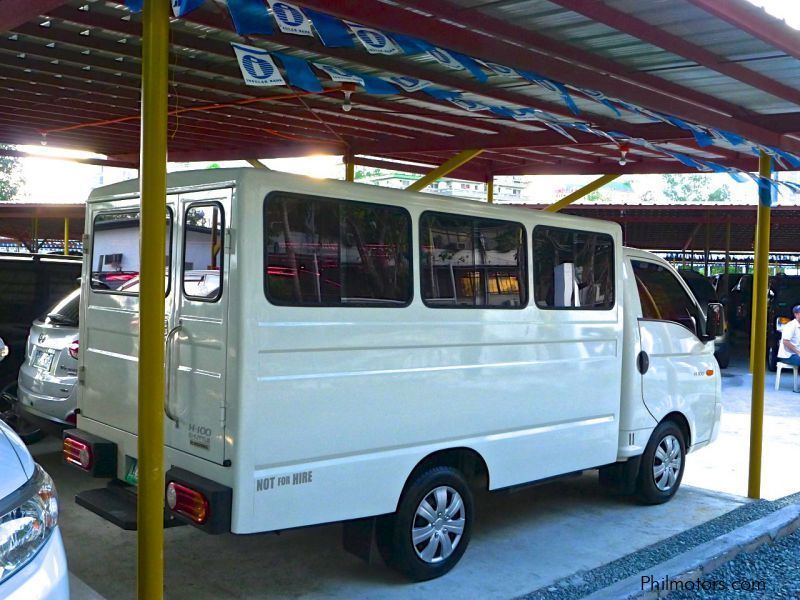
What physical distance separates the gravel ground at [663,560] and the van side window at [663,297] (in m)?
1.55

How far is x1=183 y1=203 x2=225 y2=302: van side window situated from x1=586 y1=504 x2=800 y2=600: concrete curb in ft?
8.78

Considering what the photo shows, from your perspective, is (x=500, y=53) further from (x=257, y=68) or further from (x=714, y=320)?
(x=714, y=320)

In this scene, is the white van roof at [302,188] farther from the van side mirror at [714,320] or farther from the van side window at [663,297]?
the van side mirror at [714,320]

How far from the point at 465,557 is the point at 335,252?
227cm

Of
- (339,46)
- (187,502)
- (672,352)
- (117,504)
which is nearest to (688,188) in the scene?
(672,352)

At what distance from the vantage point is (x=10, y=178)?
36188 mm

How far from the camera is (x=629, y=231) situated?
2170 cm

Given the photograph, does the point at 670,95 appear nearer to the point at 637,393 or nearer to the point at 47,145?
the point at 637,393

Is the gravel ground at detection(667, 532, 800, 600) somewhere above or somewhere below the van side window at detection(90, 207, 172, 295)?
below

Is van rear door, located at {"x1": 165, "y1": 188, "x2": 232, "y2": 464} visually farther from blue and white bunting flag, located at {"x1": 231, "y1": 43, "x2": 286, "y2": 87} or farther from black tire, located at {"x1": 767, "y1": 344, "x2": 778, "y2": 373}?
black tire, located at {"x1": 767, "y1": 344, "x2": 778, "y2": 373}

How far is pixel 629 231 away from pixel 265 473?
19382 millimetres

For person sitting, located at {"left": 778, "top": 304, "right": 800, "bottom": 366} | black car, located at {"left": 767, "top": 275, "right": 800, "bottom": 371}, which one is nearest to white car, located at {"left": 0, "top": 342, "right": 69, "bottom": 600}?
person sitting, located at {"left": 778, "top": 304, "right": 800, "bottom": 366}

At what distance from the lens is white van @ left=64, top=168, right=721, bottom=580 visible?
3863 mm

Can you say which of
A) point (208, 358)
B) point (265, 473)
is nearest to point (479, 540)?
point (265, 473)
